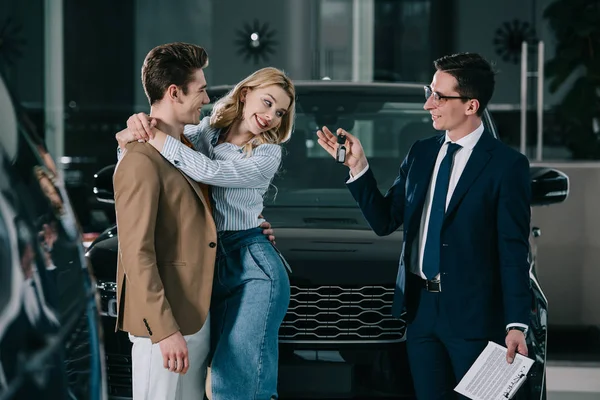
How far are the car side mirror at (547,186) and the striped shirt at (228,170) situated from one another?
1.49 metres

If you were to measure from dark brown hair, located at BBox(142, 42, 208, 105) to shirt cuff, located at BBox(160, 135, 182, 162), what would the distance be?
141 millimetres

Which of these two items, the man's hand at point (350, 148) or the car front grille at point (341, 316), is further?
the car front grille at point (341, 316)

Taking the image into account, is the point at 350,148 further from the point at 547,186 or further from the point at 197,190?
the point at 547,186

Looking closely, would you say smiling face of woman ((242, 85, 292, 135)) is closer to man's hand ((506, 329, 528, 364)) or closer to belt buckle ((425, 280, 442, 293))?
belt buckle ((425, 280, 442, 293))

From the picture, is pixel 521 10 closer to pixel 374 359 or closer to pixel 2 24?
pixel 2 24

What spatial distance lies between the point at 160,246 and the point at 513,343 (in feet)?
3.07

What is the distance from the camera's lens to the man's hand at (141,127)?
260cm

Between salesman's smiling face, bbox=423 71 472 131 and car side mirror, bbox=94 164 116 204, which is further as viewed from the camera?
car side mirror, bbox=94 164 116 204

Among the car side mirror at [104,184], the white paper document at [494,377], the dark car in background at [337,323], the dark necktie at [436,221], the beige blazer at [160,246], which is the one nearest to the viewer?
the beige blazer at [160,246]

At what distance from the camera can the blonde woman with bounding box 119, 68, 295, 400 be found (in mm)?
2738

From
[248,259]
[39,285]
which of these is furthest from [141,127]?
[39,285]

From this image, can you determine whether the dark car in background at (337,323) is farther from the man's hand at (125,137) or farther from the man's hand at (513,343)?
the man's hand at (125,137)

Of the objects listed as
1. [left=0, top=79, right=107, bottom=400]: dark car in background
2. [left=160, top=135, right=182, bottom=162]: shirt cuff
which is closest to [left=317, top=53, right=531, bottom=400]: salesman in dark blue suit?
[left=160, top=135, right=182, bottom=162]: shirt cuff

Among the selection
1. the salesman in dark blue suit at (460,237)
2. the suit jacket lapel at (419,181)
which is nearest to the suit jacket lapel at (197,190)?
the salesman in dark blue suit at (460,237)
